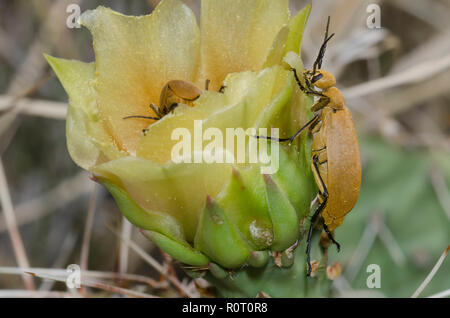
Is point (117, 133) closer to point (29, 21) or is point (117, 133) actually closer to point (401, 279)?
point (401, 279)

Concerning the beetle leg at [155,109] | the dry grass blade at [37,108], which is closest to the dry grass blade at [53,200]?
the dry grass blade at [37,108]

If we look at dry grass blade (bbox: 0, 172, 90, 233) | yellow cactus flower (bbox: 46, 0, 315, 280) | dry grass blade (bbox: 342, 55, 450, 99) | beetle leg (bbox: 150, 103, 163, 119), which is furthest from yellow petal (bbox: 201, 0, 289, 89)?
dry grass blade (bbox: 0, 172, 90, 233)

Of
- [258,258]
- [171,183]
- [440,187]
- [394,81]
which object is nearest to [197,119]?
[171,183]

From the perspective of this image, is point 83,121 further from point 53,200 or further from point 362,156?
point 53,200

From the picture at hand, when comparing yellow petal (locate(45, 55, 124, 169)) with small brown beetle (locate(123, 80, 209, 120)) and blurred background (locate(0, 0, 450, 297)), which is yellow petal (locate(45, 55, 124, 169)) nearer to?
small brown beetle (locate(123, 80, 209, 120))
